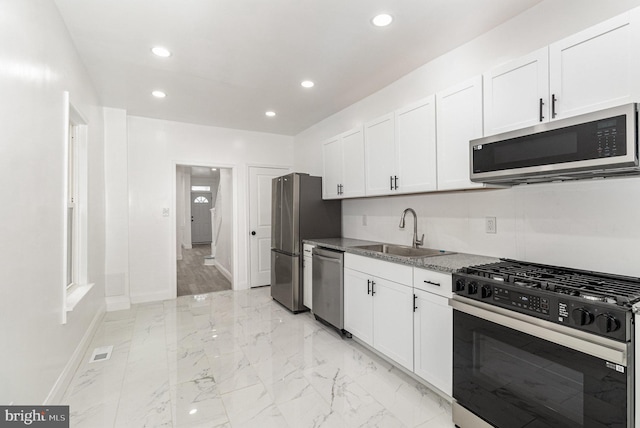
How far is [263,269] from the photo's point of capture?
5359 millimetres

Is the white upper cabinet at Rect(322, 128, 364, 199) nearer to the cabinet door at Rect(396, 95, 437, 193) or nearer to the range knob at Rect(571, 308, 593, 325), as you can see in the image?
the cabinet door at Rect(396, 95, 437, 193)

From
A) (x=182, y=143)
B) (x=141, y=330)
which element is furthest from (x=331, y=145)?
(x=141, y=330)

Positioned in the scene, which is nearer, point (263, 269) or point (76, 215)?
point (76, 215)

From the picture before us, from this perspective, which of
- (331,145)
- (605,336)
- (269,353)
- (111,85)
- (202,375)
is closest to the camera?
(605,336)

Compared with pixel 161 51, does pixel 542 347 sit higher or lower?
lower

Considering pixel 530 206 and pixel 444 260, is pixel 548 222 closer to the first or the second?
pixel 530 206

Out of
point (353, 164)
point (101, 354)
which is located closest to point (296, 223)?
point (353, 164)

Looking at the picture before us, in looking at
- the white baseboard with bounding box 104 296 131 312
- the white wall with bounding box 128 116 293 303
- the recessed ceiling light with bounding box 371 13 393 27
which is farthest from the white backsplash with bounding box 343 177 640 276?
the white baseboard with bounding box 104 296 131 312

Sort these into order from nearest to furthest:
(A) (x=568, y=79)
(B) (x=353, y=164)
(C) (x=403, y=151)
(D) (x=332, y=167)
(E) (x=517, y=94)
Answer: (A) (x=568, y=79), (E) (x=517, y=94), (C) (x=403, y=151), (B) (x=353, y=164), (D) (x=332, y=167)

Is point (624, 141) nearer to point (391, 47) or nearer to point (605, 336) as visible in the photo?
point (605, 336)

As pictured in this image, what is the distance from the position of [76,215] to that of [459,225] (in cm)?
357

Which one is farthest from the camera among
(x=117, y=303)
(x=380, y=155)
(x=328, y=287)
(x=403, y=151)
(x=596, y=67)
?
(x=117, y=303)

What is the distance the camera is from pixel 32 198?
5.62ft

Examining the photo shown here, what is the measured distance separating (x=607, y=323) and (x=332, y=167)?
2978 millimetres
